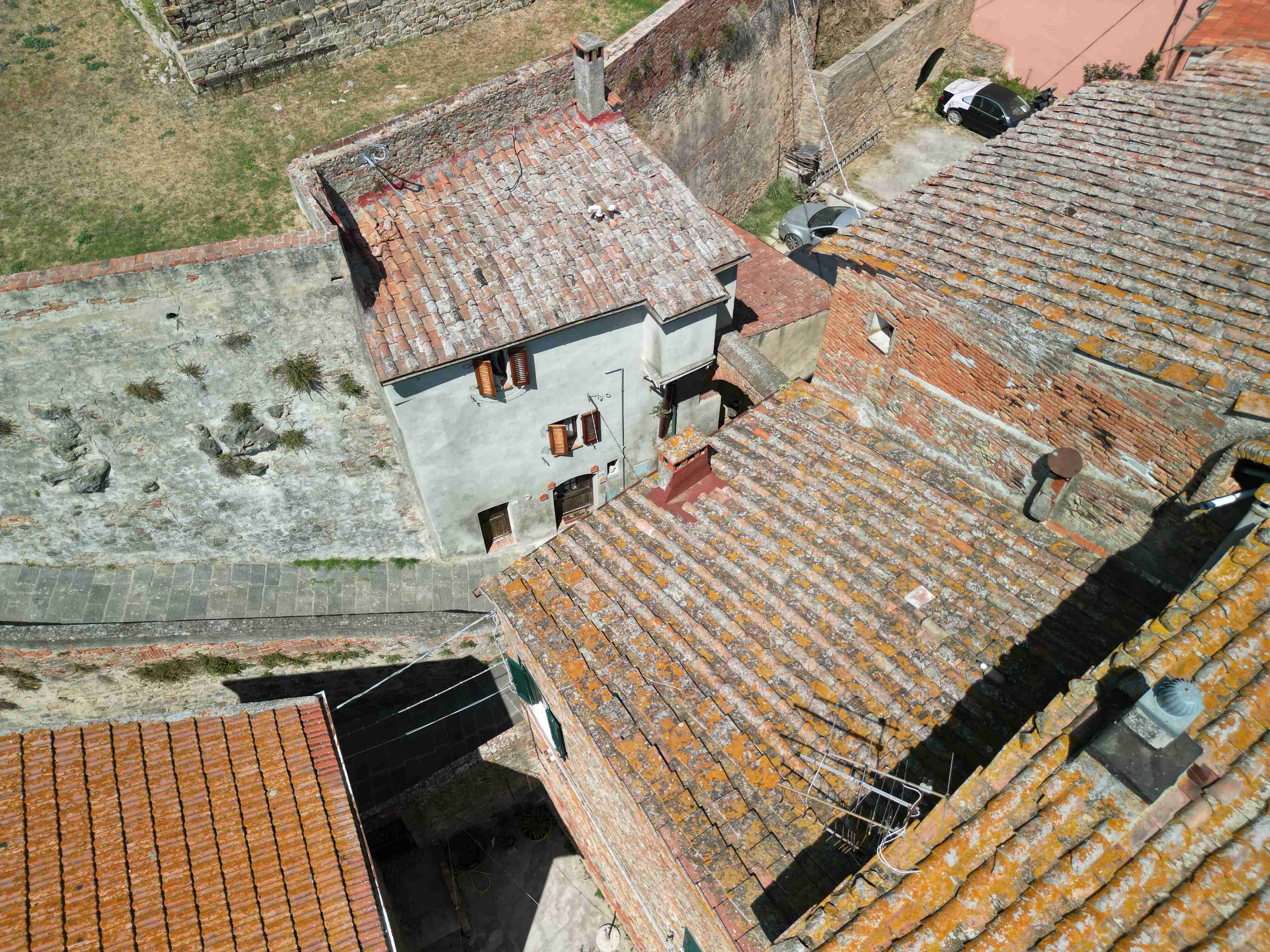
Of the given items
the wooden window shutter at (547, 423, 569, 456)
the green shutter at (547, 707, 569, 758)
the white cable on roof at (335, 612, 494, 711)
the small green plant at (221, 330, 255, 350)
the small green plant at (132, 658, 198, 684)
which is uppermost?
the small green plant at (221, 330, 255, 350)

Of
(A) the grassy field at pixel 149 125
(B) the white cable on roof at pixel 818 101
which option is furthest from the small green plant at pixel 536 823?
(B) the white cable on roof at pixel 818 101

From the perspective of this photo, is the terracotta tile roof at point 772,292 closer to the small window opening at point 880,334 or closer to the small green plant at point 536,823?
the small window opening at point 880,334

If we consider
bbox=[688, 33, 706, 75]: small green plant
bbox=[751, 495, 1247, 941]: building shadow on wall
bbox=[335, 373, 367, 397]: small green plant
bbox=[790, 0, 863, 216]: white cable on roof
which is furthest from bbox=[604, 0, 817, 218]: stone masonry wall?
bbox=[751, 495, 1247, 941]: building shadow on wall

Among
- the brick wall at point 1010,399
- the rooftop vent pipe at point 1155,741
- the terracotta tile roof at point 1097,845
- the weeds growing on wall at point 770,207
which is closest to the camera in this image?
the rooftop vent pipe at point 1155,741

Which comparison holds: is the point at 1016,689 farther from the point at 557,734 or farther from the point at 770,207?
the point at 770,207

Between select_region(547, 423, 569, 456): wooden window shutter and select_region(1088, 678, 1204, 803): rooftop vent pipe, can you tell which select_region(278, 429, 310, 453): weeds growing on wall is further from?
select_region(1088, 678, 1204, 803): rooftop vent pipe

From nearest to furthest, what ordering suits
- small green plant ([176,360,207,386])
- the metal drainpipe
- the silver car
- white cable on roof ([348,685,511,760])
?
the metal drainpipe, small green plant ([176,360,207,386]), white cable on roof ([348,685,511,760]), the silver car

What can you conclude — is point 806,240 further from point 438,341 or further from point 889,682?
point 889,682
